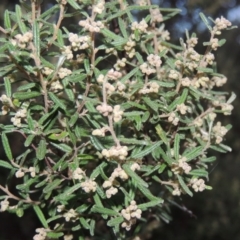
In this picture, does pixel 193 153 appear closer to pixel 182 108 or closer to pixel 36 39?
pixel 182 108

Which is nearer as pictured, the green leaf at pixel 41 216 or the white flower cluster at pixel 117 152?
the white flower cluster at pixel 117 152

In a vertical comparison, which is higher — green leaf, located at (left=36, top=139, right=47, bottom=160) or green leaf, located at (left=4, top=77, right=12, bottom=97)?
green leaf, located at (left=4, top=77, right=12, bottom=97)

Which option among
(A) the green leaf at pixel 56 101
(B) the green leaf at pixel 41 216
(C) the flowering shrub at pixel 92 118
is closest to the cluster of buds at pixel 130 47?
A: (C) the flowering shrub at pixel 92 118

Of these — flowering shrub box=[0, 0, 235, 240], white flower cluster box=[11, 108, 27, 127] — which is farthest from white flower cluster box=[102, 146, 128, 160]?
white flower cluster box=[11, 108, 27, 127]

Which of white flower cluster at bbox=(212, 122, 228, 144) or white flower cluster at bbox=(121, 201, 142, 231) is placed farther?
white flower cluster at bbox=(212, 122, 228, 144)

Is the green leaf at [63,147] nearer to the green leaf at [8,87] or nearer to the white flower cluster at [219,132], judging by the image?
the green leaf at [8,87]

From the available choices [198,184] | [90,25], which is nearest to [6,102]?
[90,25]

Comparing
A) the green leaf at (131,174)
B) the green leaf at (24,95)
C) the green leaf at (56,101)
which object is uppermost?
the green leaf at (24,95)

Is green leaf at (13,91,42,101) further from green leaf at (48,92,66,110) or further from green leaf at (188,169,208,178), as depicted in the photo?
green leaf at (188,169,208,178)

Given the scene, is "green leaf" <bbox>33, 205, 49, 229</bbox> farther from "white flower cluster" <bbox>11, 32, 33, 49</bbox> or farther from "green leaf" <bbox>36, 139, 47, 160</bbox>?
"white flower cluster" <bbox>11, 32, 33, 49</bbox>

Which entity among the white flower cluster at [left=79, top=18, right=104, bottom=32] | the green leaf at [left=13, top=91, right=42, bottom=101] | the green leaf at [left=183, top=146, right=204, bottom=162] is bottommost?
the green leaf at [left=183, top=146, right=204, bottom=162]
